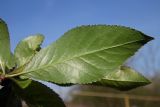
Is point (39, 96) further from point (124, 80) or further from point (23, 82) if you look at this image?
point (124, 80)

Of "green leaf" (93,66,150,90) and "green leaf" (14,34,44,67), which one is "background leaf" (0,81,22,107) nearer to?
"green leaf" (14,34,44,67)

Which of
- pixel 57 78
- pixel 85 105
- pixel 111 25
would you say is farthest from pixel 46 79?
pixel 85 105

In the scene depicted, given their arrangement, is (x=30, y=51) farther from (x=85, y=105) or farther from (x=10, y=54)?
(x=85, y=105)

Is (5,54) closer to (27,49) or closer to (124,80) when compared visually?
(27,49)

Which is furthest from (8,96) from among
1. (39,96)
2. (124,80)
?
(124,80)

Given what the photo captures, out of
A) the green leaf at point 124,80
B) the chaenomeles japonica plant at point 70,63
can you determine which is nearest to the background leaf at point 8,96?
the chaenomeles japonica plant at point 70,63

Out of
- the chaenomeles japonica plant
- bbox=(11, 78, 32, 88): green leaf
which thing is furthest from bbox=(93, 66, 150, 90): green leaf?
bbox=(11, 78, 32, 88): green leaf

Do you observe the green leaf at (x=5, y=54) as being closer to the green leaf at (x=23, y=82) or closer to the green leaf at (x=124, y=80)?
the green leaf at (x=23, y=82)
